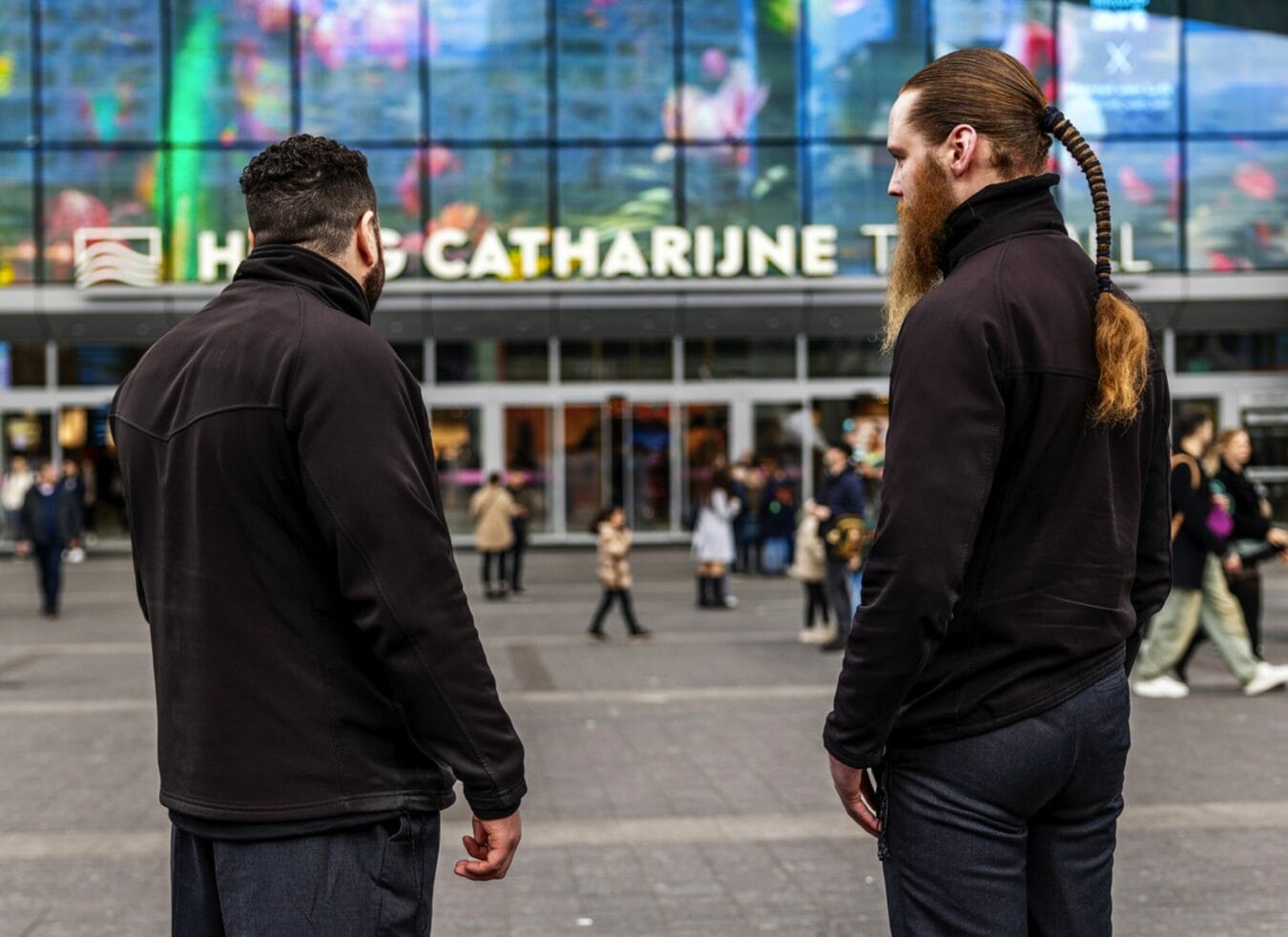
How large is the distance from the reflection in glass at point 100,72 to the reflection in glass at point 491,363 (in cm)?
626

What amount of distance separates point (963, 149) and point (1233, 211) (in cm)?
2765

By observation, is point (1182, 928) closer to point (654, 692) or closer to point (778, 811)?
point (778, 811)

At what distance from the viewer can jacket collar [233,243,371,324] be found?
2.66 meters

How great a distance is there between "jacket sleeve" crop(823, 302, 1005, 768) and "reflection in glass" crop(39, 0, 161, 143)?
27396mm

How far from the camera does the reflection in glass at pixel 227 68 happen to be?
2794 centimetres

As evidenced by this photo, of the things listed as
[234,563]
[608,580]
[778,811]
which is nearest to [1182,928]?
[778,811]

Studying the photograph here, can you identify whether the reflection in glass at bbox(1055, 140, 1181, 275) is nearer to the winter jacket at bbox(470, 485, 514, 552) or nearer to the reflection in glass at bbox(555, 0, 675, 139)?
the reflection in glass at bbox(555, 0, 675, 139)

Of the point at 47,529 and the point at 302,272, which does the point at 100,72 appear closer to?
the point at 47,529

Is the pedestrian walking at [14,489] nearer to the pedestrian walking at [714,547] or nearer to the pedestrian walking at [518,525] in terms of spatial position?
the pedestrian walking at [518,525]

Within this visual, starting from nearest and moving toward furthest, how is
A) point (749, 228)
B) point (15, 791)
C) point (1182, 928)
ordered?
point (1182, 928)
point (15, 791)
point (749, 228)

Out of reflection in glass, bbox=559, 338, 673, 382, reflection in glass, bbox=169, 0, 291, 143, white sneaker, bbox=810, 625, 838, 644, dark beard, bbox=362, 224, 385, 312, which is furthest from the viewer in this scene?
reflection in glass, bbox=559, 338, 673, 382

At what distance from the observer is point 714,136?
28.0 m

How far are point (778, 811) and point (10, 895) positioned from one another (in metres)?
3.07

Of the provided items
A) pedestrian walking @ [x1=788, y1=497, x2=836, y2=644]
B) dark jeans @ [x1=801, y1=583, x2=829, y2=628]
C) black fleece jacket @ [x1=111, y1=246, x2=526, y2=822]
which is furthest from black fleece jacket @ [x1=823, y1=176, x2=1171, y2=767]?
dark jeans @ [x1=801, y1=583, x2=829, y2=628]
